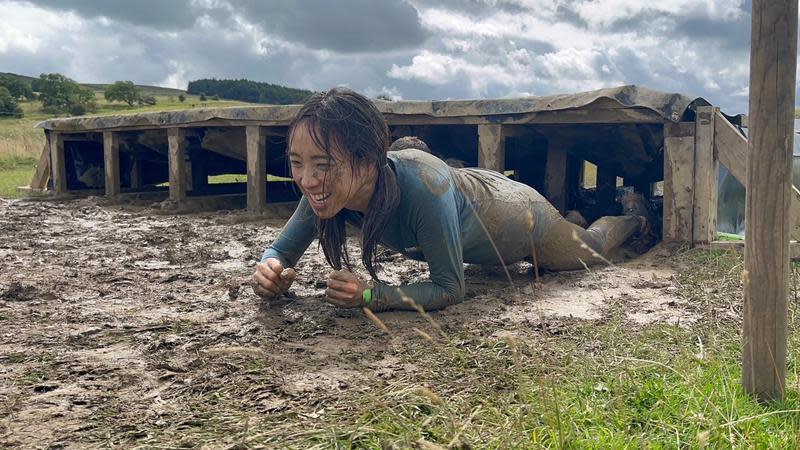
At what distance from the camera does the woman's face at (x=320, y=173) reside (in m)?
3.11

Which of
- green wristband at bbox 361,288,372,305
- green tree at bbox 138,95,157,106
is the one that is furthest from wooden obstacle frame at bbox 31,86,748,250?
green tree at bbox 138,95,157,106

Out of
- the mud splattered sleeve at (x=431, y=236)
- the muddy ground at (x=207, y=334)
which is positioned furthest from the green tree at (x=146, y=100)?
the mud splattered sleeve at (x=431, y=236)

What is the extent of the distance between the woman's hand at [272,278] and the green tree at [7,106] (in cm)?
4953

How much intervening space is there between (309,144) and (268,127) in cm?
510

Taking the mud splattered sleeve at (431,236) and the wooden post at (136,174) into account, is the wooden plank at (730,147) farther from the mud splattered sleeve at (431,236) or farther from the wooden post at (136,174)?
the wooden post at (136,174)

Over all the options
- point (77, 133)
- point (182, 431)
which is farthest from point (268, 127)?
point (182, 431)

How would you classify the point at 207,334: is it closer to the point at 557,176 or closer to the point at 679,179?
the point at 679,179

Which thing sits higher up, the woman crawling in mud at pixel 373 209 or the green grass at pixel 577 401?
the woman crawling in mud at pixel 373 209

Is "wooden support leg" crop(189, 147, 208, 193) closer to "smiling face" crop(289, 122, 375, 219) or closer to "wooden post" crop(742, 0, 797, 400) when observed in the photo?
"smiling face" crop(289, 122, 375, 219)

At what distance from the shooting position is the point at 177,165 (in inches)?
349

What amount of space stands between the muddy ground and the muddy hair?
50 centimetres

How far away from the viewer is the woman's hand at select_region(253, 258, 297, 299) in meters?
3.55

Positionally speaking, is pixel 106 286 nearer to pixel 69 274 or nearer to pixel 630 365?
pixel 69 274

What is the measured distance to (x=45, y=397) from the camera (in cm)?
238
